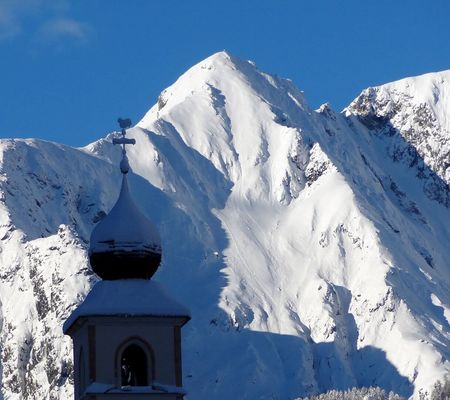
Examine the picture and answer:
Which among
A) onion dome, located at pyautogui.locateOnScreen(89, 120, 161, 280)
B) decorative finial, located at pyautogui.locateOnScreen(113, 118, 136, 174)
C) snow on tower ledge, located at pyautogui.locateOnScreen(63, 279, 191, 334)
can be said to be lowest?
snow on tower ledge, located at pyautogui.locateOnScreen(63, 279, 191, 334)

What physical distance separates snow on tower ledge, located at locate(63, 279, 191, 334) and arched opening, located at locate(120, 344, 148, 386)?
2.40ft

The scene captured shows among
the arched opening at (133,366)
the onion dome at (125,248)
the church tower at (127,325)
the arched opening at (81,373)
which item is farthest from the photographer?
the onion dome at (125,248)

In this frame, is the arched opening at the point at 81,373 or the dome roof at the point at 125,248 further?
the dome roof at the point at 125,248

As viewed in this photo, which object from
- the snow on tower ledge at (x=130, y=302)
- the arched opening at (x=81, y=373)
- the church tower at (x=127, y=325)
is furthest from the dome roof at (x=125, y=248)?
the arched opening at (x=81, y=373)

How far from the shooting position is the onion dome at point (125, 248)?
44812 millimetres

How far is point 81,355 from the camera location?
44.9 meters

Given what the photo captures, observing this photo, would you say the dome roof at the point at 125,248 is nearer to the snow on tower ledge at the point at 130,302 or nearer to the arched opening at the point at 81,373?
the snow on tower ledge at the point at 130,302

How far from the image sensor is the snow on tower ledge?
145 feet

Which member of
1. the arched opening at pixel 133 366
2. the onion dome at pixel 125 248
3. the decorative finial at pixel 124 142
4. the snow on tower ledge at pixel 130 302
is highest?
the decorative finial at pixel 124 142

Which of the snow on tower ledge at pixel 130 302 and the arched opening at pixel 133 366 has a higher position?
the snow on tower ledge at pixel 130 302

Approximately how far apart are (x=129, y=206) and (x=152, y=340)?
321cm

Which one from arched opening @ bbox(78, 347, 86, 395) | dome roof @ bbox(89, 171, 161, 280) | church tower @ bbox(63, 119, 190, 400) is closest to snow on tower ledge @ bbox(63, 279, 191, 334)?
church tower @ bbox(63, 119, 190, 400)

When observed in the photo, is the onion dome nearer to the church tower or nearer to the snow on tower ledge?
the church tower

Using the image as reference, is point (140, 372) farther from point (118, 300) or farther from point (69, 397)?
point (69, 397)
